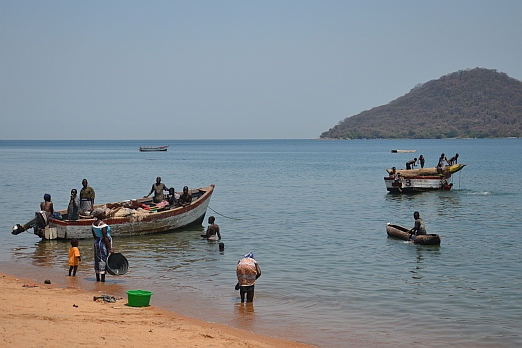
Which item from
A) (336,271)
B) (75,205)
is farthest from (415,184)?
(75,205)

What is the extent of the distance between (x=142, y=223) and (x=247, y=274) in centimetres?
1001

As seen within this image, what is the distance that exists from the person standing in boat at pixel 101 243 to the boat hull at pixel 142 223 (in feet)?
19.3

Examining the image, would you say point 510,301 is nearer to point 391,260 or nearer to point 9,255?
point 391,260

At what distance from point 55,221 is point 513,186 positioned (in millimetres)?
Result: 36978

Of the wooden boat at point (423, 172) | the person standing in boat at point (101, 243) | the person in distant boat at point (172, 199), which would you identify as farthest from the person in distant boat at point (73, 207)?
the wooden boat at point (423, 172)

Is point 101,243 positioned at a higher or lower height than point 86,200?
lower

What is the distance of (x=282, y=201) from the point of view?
122 feet

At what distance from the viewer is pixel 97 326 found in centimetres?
1001

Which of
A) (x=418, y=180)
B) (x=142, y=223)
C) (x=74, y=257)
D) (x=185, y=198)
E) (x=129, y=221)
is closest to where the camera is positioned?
(x=74, y=257)

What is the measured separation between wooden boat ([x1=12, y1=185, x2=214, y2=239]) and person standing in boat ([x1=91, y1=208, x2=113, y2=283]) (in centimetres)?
586

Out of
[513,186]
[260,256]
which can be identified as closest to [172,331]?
[260,256]

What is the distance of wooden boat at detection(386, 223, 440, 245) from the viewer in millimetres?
20891

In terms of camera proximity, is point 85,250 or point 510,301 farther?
point 85,250

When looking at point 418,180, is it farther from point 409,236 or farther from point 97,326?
point 97,326
